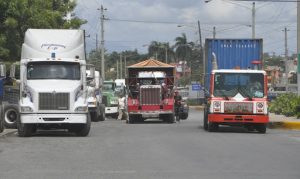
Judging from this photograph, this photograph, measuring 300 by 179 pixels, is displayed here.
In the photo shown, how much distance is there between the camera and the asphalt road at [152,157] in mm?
12742

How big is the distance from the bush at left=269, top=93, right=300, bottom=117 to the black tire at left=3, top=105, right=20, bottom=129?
1277 centimetres

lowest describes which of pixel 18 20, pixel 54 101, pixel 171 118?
pixel 171 118

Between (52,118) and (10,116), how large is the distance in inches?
159

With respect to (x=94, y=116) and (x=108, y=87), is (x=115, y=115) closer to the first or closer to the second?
(x=108, y=87)

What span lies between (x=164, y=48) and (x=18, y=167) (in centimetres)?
12313

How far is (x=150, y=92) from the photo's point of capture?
3406cm

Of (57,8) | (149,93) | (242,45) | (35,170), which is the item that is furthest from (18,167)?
(57,8)

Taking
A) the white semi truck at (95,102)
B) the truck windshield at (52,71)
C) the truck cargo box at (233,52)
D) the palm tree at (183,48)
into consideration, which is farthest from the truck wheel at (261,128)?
the palm tree at (183,48)

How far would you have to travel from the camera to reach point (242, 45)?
2773cm

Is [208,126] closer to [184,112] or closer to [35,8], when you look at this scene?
[35,8]


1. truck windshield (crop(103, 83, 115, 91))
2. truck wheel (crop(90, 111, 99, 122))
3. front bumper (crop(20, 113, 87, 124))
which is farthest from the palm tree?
front bumper (crop(20, 113, 87, 124))

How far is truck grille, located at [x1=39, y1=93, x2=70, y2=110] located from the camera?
2156 centimetres

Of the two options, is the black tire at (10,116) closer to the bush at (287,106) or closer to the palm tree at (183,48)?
the bush at (287,106)

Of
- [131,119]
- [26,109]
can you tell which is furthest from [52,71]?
[131,119]
